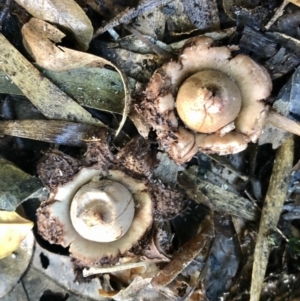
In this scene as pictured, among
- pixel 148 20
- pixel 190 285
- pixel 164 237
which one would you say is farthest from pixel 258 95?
pixel 190 285

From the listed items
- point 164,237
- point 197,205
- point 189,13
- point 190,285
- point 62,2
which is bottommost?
point 190,285

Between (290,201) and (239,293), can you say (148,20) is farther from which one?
(239,293)

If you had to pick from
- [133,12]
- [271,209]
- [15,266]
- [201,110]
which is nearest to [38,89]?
[133,12]

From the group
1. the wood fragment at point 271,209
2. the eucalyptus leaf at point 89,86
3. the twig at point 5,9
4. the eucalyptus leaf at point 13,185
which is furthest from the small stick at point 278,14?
the eucalyptus leaf at point 13,185

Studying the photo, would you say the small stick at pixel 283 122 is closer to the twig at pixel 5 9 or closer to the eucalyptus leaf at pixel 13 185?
the eucalyptus leaf at pixel 13 185

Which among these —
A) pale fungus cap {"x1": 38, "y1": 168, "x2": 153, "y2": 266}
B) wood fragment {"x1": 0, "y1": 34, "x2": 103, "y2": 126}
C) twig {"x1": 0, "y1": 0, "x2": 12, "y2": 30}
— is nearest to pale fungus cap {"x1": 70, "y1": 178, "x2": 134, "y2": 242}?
pale fungus cap {"x1": 38, "y1": 168, "x2": 153, "y2": 266}

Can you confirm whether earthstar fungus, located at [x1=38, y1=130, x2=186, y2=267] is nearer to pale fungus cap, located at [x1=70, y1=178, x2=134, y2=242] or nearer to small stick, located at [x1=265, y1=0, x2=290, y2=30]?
pale fungus cap, located at [x1=70, y1=178, x2=134, y2=242]
